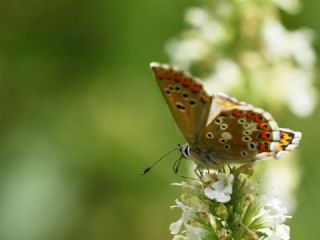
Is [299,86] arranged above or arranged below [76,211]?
above

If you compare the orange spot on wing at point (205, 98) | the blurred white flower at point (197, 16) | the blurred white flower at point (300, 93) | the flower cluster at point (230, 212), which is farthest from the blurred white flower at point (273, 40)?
the flower cluster at point (230, 212)

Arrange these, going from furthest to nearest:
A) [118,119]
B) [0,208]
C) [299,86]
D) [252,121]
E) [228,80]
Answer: [118,119] → [0,208] → [299,86] → [228,80] → [252,121]

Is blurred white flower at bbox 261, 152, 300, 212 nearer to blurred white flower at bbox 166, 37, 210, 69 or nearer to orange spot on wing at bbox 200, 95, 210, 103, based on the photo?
blurred white flower at bbox 166, 37, 210, 69

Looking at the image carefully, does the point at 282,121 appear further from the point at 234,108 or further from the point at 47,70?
the point at 234,108

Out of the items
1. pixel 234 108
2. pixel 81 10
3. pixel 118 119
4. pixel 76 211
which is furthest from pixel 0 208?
pixel 234 108

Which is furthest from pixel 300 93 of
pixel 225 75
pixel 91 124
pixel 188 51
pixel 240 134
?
pixel 240 134
